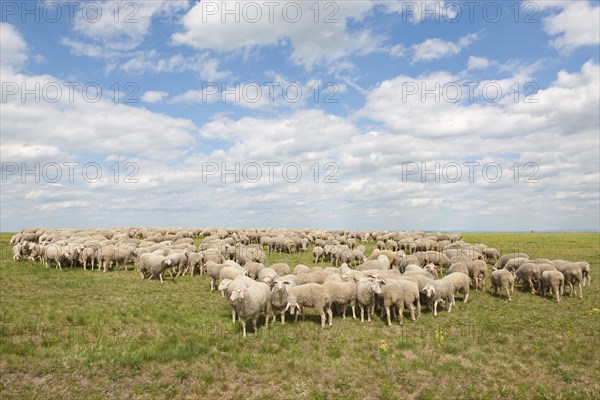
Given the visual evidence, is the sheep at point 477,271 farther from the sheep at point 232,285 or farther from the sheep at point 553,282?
the sheep at point 232,285

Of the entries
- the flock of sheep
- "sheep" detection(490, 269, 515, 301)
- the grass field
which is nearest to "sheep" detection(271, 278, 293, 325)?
the flock of sheep

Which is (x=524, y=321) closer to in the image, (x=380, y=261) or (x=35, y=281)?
(x=380, y=261)

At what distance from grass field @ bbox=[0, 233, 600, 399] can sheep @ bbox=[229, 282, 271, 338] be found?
66cm

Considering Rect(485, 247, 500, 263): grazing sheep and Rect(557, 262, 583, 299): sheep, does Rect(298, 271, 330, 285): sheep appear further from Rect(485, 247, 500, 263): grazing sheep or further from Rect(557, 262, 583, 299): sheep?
Rect(485, 247, 500, 263): grazing sheep

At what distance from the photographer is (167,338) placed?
14.8 m

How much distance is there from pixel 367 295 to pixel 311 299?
9.18ft

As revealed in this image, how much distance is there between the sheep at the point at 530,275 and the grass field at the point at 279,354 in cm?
465

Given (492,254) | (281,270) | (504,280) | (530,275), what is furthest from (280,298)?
(492,254)

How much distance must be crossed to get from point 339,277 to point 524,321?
9421 millimetres

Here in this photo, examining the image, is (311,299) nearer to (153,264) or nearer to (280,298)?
(280,298)

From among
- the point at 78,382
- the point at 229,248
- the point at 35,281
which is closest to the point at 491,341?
the point at 78,382

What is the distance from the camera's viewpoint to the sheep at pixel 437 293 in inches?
767

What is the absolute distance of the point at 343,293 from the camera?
1814 centimetres

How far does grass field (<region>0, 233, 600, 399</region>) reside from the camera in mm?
11867
